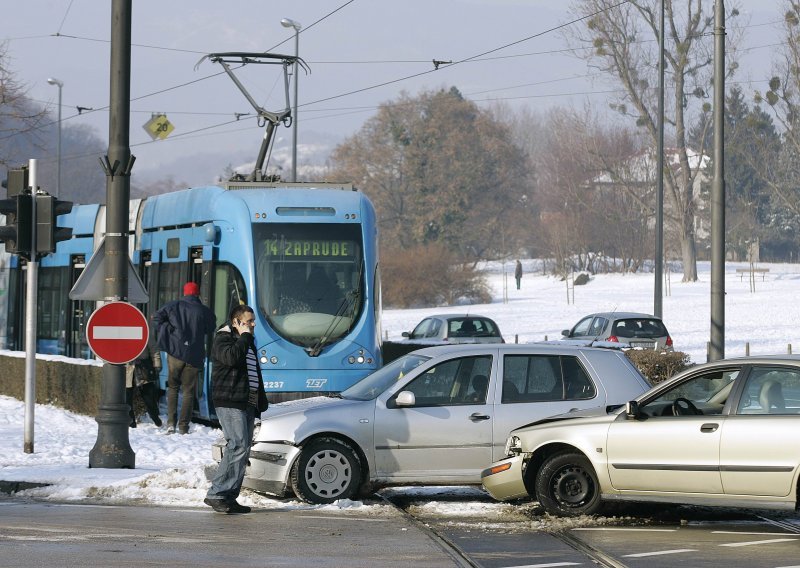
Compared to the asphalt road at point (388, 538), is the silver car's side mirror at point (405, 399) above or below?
above

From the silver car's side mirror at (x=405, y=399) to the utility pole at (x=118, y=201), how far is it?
320cm

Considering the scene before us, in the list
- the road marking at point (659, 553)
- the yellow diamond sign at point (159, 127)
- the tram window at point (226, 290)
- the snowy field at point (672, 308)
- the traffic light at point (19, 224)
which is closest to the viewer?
the road marking at point (659, 553)

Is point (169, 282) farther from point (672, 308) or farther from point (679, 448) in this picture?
point (672, 308)

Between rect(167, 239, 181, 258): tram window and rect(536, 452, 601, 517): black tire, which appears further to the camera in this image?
rect(167, 239, 181, 258): tram window

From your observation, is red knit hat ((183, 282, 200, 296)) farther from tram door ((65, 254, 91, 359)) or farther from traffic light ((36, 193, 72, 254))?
tram door ((65, 254, 91, 359))

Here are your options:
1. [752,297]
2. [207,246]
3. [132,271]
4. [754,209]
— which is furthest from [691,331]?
[754,209]

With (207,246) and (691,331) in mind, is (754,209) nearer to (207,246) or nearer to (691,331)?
(691,331)

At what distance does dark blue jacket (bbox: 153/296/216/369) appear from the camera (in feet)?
59.4

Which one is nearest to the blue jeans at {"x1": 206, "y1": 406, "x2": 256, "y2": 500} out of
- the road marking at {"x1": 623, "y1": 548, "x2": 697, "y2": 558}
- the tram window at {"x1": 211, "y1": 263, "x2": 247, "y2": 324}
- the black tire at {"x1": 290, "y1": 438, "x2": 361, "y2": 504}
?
the black tire at {"x1": 290, "y1": 438, "x2": 361, "y2": 504}

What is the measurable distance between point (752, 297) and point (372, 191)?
29983mm

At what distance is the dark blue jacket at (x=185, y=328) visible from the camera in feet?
59.4

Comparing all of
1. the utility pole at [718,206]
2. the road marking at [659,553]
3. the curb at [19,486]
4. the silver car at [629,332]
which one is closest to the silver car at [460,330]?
the silver car at [629,332]

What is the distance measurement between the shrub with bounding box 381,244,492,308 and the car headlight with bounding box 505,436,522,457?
56.8m

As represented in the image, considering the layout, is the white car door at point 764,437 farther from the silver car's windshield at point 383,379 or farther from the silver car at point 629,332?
the silver car at point 629,332
